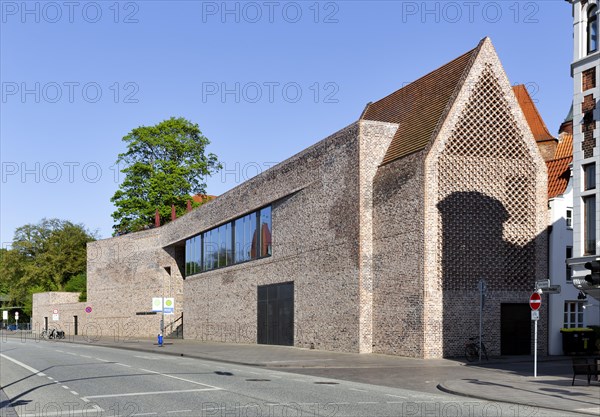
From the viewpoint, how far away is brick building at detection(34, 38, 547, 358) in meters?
29.5

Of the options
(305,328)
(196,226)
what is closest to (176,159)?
(196,226)

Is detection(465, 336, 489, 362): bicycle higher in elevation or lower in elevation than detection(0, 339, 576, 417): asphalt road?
lower

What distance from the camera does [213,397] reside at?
1588 cm

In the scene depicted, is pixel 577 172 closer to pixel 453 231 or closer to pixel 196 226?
pixel 453 231

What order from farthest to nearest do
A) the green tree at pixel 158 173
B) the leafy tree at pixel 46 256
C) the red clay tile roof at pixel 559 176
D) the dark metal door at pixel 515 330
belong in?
the leafy tree at pixel 46 256 < the green tree at pixel 158 173 < the red clay tile roof at pixel 559 176 < the dark metal door at pixel 515 330

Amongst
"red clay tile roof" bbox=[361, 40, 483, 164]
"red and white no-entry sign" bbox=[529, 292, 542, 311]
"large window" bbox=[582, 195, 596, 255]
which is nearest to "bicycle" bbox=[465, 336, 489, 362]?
"red and white no-entry sign" bbox=[529, 292, 542, 311]

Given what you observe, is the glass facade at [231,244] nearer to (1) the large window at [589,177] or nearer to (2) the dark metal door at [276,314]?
(2) the dark metal door at [276,314]

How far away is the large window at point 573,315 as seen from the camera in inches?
1283

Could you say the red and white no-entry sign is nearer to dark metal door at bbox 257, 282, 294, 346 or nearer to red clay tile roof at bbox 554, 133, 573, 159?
dark metal door at bbox 257, 282, 294, 346

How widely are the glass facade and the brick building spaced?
4420 millimetres

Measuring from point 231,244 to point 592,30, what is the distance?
108 feet

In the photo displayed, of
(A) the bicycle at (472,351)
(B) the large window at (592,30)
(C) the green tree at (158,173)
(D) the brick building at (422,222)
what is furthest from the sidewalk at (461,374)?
(C) the green tree at (158,173)

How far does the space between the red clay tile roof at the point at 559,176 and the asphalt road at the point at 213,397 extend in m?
18.4

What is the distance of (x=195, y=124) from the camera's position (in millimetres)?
78125
